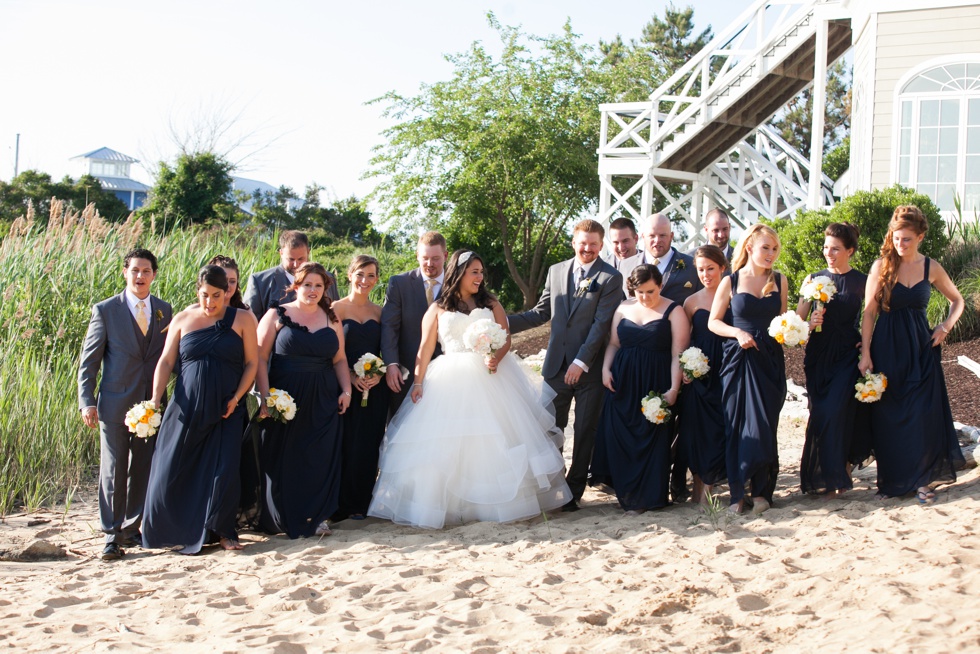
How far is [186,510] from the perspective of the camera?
5961 millimetres

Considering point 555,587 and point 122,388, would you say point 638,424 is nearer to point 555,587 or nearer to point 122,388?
point 555,587

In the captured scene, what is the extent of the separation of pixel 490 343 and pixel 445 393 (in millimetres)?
468

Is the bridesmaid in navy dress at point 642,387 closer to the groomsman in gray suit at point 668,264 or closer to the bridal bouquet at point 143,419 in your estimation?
the groomsman in gray suit at point 668,264

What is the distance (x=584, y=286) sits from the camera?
689cm

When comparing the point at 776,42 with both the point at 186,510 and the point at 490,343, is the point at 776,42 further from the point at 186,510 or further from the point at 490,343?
the point at 186,510

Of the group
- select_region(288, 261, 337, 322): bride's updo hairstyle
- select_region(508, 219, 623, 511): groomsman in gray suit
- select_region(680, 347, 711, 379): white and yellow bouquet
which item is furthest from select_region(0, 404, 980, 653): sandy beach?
select_region(288, 261, 337, 322): bride's updo hairstyle

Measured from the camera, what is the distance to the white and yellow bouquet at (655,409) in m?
6.34

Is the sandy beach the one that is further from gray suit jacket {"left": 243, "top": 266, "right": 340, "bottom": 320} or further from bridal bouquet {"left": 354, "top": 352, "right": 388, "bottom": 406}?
gray suit jacket {"left": 243, "top": 266, "right": 340, "bottom": 320}

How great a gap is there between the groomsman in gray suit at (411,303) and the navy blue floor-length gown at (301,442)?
652mm

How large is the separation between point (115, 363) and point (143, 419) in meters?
0.55

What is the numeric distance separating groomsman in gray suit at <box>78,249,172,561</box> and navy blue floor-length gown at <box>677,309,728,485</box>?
11.8 ft

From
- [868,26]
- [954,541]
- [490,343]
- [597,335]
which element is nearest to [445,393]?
[490,343]

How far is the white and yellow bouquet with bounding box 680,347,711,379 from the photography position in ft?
20.5

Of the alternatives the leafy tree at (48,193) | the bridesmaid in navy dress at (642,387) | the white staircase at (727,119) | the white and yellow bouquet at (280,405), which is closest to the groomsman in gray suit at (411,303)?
the white and yellow bouquet at (280,405)
